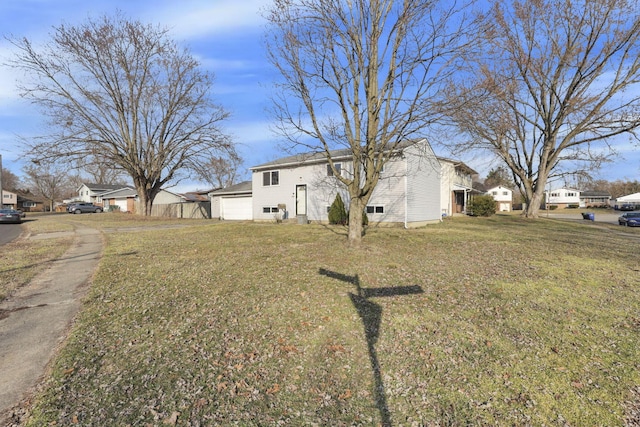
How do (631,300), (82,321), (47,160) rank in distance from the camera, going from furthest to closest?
(47,160)
(631,300)
(82,321)

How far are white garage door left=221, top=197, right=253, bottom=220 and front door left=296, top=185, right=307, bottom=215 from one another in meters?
6.51

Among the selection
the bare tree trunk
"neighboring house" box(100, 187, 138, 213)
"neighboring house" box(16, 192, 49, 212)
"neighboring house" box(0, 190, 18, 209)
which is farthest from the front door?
"neighboring house" box(16, 192, 49, 212)

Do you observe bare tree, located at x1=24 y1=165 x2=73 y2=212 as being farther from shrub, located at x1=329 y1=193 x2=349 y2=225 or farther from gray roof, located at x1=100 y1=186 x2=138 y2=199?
shrub, located at x1=329 y1=193 x2=349 y2=225

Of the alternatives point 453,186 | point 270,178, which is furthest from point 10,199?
point 453,186

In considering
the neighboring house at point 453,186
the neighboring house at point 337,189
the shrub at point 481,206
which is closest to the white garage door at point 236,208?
the neighboring house at point 337,189

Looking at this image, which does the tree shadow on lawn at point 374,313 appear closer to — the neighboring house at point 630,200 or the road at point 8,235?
the road at point 8,235

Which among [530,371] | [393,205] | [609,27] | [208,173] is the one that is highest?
[609,27]

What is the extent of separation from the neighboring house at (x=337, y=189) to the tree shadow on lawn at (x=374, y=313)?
9295 millimetres

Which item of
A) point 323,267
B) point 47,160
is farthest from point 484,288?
point 47,160

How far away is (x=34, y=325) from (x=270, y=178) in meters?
17.8

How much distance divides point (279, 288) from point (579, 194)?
97.3m

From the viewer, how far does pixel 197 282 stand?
621 cm

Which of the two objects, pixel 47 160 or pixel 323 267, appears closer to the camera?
pixel 323 267

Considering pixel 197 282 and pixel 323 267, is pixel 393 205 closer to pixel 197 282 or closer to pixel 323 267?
pixel 323 267
